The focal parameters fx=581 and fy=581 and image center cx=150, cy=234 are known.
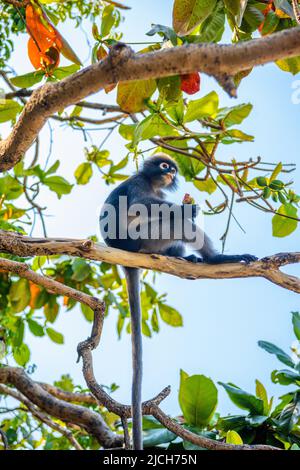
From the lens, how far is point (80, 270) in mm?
4617

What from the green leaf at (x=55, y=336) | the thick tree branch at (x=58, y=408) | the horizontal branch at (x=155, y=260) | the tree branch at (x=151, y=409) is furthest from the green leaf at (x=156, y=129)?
the green leaf at (x=55, y=336)

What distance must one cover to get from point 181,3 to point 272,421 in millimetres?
2431

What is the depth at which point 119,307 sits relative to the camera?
4.80 m

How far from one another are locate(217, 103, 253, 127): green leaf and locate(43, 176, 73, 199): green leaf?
1.55 m

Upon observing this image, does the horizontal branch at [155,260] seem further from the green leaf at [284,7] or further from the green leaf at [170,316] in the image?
the green leaf at [170,316]

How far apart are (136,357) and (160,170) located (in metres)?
2.04

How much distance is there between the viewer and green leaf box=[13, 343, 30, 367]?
5164 mm

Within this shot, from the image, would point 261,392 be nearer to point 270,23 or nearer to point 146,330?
point 146,330

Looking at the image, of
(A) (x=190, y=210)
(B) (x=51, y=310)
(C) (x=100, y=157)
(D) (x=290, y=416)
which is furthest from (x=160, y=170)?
(D) (x=290, y=416)

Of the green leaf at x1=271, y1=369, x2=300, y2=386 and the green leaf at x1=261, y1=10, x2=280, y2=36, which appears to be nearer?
the green leaf at x1=261, y1=10, x2=280, y2=36

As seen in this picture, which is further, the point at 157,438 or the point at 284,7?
the point at 157,438

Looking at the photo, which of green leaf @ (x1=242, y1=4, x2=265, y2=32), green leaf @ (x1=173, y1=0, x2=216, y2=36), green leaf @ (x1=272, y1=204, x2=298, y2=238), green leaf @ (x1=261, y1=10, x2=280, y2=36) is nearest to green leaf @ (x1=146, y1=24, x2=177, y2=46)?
green leaf @ (x1=173, y1=0, x2=216, y2=36)

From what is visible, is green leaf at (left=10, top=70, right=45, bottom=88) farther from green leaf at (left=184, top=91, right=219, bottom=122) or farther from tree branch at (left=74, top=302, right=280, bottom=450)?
tree branch at (left=74, top=302, right=280, bottom=450)

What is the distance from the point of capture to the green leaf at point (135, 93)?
9.80 ft
